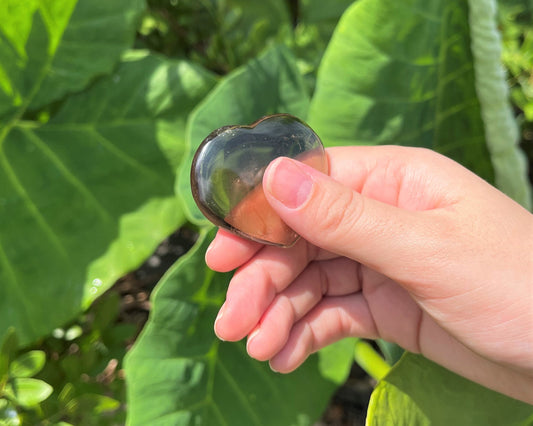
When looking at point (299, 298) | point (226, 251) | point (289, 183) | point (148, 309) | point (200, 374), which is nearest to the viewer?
point (289, 183)

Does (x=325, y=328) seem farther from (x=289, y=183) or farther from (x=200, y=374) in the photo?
(x=289, y=183)

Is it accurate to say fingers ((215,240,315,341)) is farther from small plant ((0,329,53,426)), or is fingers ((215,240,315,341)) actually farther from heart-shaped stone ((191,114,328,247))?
small plant ((0,329,53,426))

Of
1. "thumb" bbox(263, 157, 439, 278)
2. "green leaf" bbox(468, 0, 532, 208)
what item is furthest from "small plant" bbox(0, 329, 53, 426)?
"green leaf" bbox(468, 0, 532, 208)


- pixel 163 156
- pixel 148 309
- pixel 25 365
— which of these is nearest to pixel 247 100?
pixel 163 156

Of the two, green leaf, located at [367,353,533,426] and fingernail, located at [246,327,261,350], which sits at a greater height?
fingernail, located at [246,327,261,350]

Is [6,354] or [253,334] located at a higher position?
[253,334]
